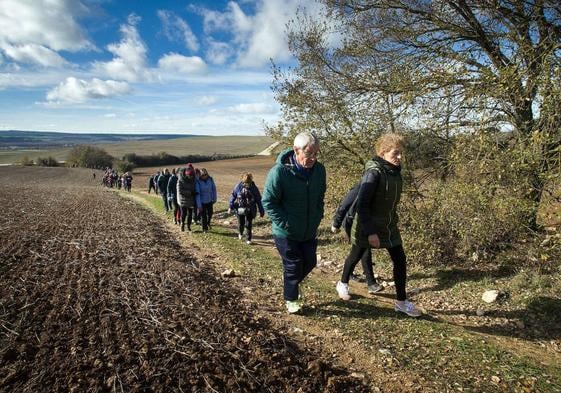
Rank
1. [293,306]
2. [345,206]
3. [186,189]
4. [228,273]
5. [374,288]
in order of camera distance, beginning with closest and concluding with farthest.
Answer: [293,306] < [345,206] < [374,288] < [228,273] < [186,189]

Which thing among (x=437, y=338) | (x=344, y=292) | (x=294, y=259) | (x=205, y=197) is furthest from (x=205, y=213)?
(x=437, y=338)

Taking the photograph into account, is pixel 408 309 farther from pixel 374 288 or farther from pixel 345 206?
pixel 345 206

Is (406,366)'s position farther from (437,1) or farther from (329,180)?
(437,1)

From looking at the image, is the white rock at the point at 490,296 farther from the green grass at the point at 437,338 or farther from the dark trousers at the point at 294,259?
the dark trousers at the point at 294,259

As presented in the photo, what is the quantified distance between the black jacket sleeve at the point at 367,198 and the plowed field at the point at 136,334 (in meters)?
1.60

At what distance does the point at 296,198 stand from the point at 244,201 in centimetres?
583

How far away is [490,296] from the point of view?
5.73m

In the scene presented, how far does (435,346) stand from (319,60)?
26.1 feet

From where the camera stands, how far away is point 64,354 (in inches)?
145

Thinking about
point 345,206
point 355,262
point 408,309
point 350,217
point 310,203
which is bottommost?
point 408,309

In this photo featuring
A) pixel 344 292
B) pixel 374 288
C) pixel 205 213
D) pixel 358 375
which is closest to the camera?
pixel 358 375

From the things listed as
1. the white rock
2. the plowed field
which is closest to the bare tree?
the white rock

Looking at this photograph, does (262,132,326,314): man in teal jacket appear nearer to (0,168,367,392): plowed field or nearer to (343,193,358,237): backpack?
(343,193,358,237): backpack

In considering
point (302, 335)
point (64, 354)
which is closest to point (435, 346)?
point (302, 335)
